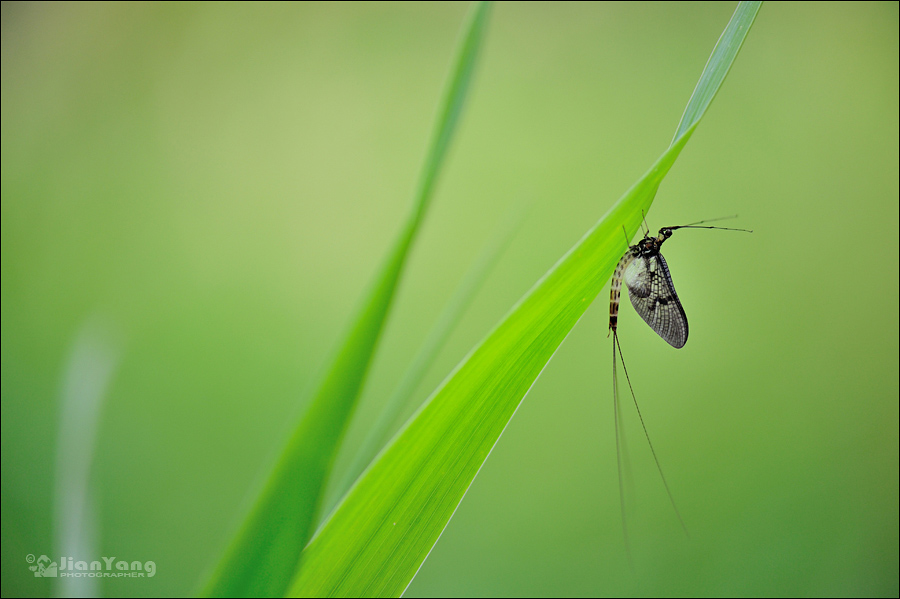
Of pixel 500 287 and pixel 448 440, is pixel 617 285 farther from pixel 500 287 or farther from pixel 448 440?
pixel 500 287

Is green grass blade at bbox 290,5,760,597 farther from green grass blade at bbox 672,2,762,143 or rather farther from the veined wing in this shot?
the veined wing

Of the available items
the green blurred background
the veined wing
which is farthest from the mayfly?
the green blurred background

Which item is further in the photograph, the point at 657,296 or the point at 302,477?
the point at 657,296

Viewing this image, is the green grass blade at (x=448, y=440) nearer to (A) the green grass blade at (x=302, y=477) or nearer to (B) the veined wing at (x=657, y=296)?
(A) the green grass blade at (x=302, y=477)

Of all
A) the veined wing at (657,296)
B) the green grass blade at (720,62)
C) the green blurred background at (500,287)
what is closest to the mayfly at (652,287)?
the veined wing at (657,296)

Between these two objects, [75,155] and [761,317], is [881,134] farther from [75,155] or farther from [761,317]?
[75,155]

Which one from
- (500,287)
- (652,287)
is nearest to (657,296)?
(652,287)
